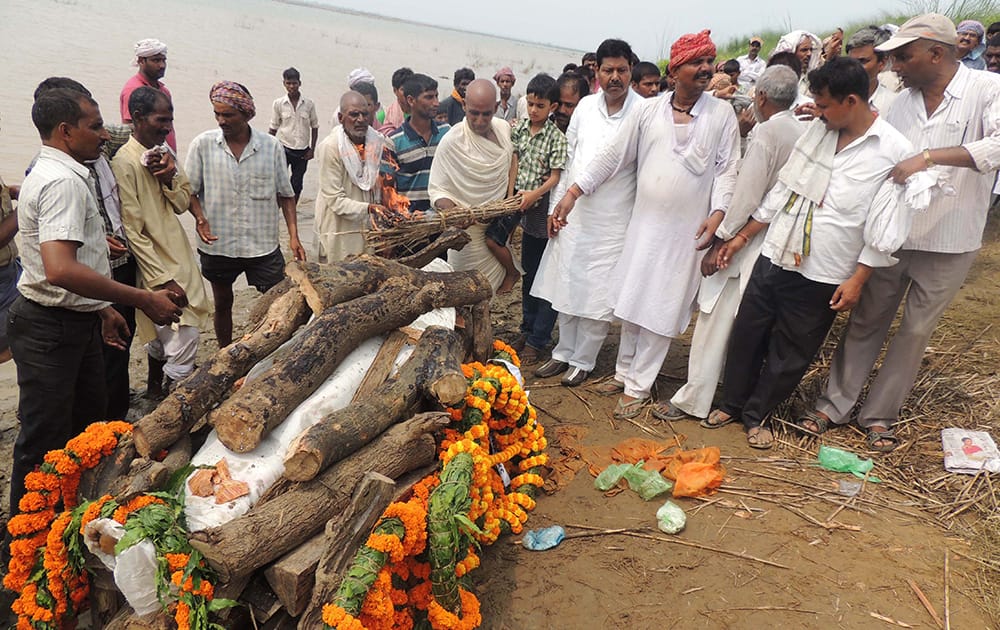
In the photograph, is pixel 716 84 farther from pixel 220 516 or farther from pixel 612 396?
pixel 220 516

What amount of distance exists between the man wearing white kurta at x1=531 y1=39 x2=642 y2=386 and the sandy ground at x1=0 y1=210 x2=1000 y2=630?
1.44 metres

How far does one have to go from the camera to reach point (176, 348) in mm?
4297

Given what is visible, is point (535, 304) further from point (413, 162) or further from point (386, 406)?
point (386, 406)

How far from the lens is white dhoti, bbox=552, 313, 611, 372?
195 inches

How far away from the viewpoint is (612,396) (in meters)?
4.90

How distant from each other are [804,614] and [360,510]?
2.15m

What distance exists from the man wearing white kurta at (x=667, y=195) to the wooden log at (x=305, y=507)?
214 cm

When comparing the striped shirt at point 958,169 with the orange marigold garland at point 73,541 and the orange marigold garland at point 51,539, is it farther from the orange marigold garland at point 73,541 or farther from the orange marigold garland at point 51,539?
the orange marigold garland at point 51,539

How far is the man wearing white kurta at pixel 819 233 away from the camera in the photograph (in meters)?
3.43

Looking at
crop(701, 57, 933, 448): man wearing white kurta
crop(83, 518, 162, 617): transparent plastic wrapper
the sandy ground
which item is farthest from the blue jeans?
crop(83, 518, 162, 617): transparent plastic wrapper

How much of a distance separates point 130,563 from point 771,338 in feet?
12.5

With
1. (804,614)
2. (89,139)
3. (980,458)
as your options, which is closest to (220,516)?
(89,139)

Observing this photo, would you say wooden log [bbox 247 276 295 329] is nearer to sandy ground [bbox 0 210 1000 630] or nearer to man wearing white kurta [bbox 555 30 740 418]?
sandy ground [bbox 0 210 1000 630]

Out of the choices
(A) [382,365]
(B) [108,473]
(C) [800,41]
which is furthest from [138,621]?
(C) [800,41]
